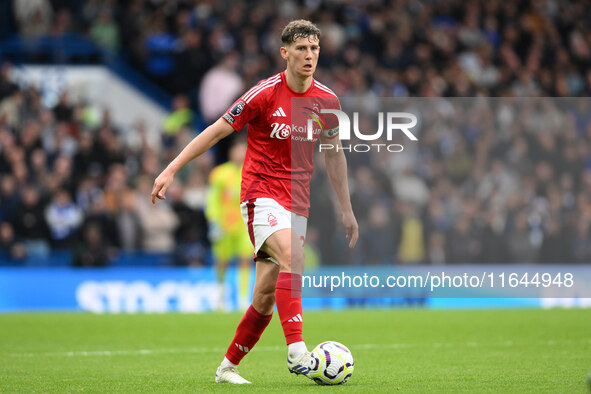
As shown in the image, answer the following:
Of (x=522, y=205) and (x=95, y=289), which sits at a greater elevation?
(x=522, y=205)

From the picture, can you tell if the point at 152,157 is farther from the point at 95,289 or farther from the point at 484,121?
the point at 484,121

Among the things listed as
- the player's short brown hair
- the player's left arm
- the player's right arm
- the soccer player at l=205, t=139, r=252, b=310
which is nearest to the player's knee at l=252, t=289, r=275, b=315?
the player's left arm

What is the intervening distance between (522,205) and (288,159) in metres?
8.37

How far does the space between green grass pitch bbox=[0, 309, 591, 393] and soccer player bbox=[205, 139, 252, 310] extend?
162cm

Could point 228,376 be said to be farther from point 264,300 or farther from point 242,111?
point 242,111

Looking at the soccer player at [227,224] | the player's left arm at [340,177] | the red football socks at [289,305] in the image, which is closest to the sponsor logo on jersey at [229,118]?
the player's left arm at [340,177]

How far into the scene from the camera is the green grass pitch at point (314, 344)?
634cm

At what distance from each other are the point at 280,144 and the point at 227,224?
350 inches

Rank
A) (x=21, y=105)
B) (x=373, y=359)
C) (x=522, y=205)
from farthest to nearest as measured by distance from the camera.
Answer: (x=21, y=105) → (x=522, y=205) → (x=373, y=359)

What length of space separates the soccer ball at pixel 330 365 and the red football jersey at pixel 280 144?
93 cm

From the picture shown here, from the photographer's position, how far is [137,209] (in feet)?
53.9

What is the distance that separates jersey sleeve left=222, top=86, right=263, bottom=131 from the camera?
6.27 metres

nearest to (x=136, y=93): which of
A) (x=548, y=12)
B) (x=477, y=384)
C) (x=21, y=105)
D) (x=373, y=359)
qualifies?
(x=21, y=105)

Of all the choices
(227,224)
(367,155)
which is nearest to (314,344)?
(367,155)
